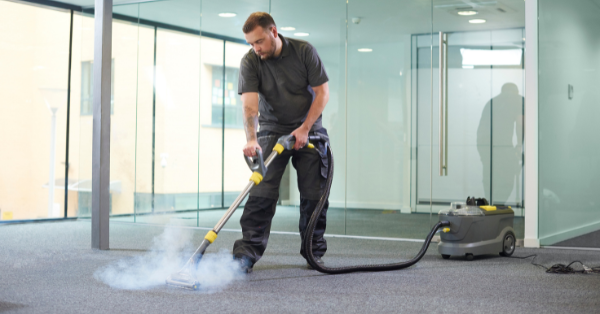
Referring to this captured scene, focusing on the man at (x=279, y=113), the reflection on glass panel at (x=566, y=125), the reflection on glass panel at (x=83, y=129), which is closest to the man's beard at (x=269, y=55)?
the man at (x=279, y=113)

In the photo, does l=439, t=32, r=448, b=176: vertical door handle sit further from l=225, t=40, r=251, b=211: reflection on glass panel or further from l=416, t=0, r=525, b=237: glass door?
l=225, t=40, r=251, b=211: reflection on glass panel

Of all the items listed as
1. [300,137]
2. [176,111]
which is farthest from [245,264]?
[176,111]

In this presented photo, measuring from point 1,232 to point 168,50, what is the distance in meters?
1.97

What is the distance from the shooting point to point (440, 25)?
4.00 metres

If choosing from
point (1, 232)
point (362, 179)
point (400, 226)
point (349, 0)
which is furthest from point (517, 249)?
point (1, 232)

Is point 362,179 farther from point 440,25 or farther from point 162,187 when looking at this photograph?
point 162,187

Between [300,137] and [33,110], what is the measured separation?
3643 mm

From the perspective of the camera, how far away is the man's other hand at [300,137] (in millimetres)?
2586

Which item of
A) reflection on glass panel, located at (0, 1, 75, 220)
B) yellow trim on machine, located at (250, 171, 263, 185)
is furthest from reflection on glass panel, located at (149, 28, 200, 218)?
yellow trim on machine, located at (250, 171, 263, 185)

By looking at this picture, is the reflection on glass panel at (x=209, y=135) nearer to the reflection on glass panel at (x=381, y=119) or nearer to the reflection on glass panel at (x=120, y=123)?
the reflection on glass panel at (x=120, y=123)

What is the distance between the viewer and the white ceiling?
3932 millimetres

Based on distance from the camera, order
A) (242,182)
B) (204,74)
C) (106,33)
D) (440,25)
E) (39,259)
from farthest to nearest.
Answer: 1. (242,182)
2. (204,74)
3. (440,25)
4. (106,33)
5. (39,259)

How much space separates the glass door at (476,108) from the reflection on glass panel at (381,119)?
0.12 m

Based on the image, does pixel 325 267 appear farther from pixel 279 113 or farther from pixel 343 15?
pixel 343 15
